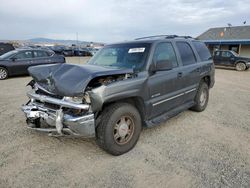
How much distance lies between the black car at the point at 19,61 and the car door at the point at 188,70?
30.8ft

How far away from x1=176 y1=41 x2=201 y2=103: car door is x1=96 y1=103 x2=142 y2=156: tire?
5.43ft

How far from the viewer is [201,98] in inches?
222

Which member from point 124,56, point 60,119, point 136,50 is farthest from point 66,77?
point 136,50

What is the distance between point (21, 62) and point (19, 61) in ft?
0.36

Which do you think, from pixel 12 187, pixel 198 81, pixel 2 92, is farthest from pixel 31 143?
pixel 2 92

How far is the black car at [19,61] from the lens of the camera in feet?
36.4

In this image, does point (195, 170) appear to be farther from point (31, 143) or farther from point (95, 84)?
point (31, 143)

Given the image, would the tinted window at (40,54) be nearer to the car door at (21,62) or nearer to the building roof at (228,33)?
the car door at (21,62)

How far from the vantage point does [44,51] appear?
1245cm

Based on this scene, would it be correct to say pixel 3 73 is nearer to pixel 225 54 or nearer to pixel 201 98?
pixel 201 98

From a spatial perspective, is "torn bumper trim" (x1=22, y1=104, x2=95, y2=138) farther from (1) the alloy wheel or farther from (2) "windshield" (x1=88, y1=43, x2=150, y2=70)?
(2) "windshield" (x1=88, y1=43, x2=150, y2=70)

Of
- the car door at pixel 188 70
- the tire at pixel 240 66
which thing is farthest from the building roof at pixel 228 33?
the car door at pixel 188 70

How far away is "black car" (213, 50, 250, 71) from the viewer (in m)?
17.4

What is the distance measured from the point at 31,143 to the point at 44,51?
980 centimetres
